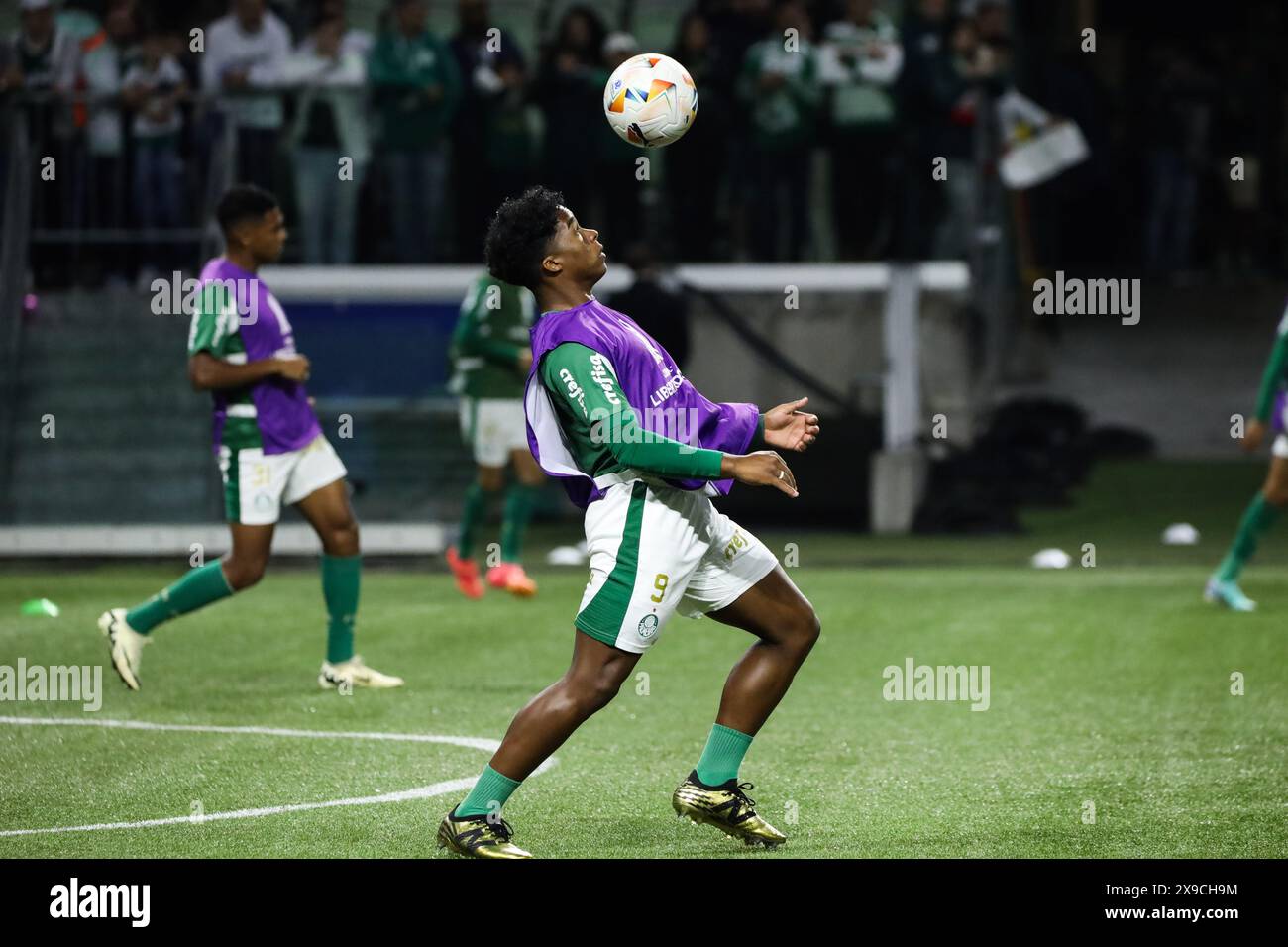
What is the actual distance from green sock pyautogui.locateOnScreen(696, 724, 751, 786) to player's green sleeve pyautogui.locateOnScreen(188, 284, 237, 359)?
418 cm

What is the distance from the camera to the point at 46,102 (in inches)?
→ 711

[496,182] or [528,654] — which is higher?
[496,182]

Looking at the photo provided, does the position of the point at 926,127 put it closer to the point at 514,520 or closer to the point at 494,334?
the point at 494,334

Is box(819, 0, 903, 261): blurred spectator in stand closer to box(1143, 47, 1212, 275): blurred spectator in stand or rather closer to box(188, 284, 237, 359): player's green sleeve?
box(1143, 47, 1212, 275): blurred spectator in stand

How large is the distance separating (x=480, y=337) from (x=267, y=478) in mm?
4257

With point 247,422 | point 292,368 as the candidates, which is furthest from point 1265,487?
point 247,422

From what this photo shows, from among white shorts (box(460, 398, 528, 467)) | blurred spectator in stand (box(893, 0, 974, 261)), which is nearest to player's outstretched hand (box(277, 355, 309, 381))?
white shorts (box(460, 398, 528, 467))

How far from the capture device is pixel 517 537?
47.8 feet

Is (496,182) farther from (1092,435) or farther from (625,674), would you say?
(625,674)

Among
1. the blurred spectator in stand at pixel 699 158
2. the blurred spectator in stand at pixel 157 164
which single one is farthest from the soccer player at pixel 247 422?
the blurred spectator in stand at pixel 699 158

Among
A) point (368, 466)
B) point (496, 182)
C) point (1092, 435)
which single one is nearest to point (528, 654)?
point (368, 466)

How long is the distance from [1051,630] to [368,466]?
7587 mm

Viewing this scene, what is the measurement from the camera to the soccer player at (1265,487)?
40.9 ft

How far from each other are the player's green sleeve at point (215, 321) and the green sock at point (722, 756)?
418 cm
